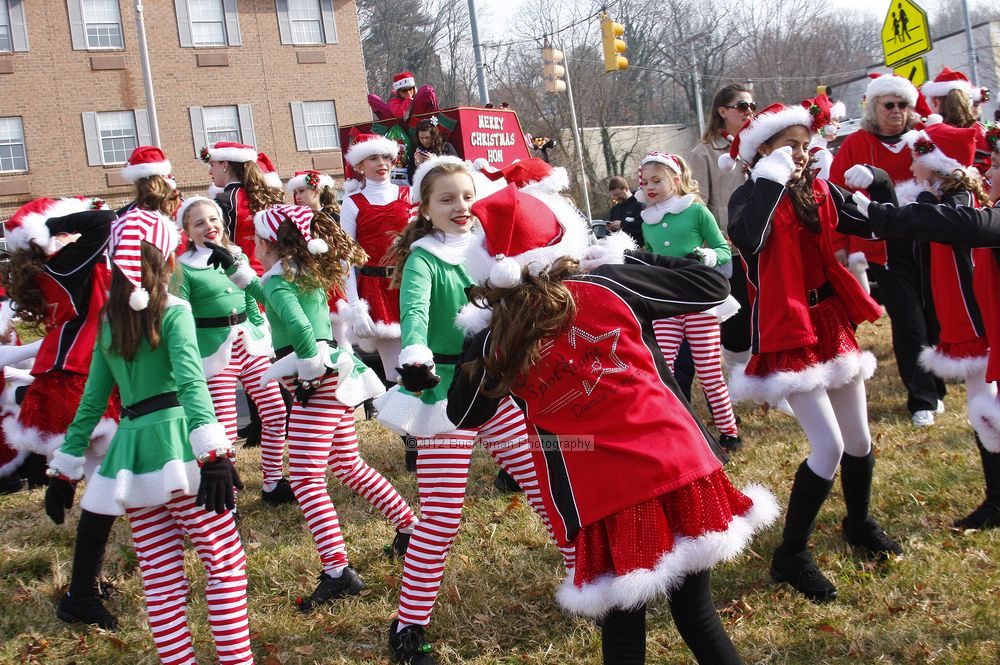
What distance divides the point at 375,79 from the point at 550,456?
4503 cm

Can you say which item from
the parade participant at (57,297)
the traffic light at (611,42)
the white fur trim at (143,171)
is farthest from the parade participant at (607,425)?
the traffic light at (611,42)

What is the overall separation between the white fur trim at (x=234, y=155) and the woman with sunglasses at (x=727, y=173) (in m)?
3.50

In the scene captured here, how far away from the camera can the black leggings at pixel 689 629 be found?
8.84 ft

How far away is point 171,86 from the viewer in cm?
2711

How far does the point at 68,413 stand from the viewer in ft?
16.1

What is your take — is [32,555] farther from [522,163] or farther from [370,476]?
[522,163]

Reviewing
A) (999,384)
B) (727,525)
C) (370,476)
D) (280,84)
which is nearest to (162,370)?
(370,476)

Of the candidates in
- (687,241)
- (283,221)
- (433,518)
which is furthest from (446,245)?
(687,241)

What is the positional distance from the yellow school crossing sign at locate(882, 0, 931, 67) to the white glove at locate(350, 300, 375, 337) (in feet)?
29.6

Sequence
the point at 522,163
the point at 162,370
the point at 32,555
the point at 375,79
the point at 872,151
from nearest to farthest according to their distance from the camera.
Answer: the point at 522,163, the point at 162,370, the point at 32,555, the point at 872,151, the point at 375,79

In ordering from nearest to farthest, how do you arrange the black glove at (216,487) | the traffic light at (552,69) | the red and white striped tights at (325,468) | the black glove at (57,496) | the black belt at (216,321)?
the black glove at (216,487), the black glove at (57,496), the red and white striped tights at (325,468), the black belt at (216,321), the traffic light at (552,69)

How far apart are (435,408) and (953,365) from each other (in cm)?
246

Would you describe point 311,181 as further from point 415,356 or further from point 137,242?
point 415,356

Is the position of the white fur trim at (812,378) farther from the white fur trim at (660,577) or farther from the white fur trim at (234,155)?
the white fur trim at (234,155)
